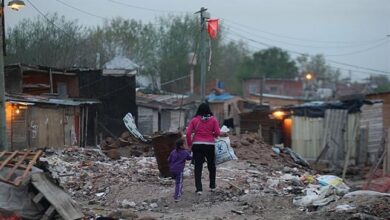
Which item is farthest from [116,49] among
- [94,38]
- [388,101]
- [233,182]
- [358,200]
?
[358,200]

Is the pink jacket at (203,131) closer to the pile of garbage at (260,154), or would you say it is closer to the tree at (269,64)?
the pile of garbage at (260,154)

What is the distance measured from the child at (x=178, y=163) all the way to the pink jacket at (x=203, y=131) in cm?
21

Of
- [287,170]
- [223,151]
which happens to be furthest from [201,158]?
[287,170]

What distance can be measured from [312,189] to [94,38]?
34.8 meters

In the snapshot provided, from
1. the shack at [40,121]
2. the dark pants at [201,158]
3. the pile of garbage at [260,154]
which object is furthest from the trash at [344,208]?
the shack at [40,121]

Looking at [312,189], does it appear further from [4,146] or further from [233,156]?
[4,146]

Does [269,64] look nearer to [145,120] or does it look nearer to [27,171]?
[145,120]

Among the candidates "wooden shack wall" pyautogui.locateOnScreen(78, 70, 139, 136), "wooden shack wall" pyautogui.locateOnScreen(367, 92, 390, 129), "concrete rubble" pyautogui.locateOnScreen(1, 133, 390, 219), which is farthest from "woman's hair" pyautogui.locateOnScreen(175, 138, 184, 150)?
"wooden shack wall" pyautogui.locateOnScreen(78, 70, 139, 136)

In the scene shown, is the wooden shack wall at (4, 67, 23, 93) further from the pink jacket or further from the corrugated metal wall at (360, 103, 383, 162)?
the pink jacket

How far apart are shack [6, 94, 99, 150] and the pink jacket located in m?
16.1

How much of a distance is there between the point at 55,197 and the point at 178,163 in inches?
121

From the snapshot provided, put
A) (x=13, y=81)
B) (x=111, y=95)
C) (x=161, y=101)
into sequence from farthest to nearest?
(x=161, y=101) < (x=111, y=95) < (x=13, y=81)

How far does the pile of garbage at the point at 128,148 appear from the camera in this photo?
60.0 feet

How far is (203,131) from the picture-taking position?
11000 millimetres
